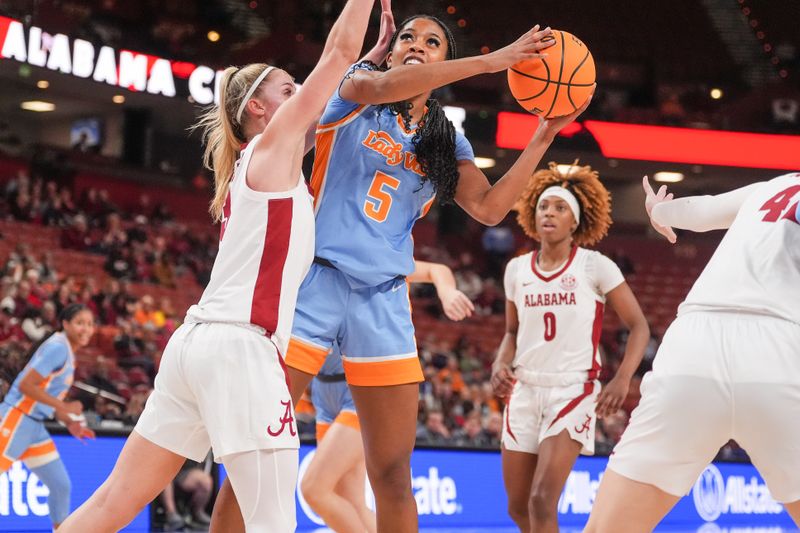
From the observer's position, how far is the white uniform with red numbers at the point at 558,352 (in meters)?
5.82

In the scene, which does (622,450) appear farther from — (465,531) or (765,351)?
(465,531)

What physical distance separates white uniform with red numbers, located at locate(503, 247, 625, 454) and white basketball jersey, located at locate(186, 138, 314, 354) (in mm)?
2691

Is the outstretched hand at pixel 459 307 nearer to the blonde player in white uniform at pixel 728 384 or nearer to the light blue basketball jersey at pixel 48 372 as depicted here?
the blonde player in white uniform at pixel 728 384

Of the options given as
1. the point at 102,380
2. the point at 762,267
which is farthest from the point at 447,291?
the point at 102,380

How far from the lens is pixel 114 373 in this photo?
1245 centimetres

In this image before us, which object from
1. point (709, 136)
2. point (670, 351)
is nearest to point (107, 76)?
point (709, 136)

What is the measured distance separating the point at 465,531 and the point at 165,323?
6199 millimetres

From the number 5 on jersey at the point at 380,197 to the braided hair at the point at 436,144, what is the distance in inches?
6.4

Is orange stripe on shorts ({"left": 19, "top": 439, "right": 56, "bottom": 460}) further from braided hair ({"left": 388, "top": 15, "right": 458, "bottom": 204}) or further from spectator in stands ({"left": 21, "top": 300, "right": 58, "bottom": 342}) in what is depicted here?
spectator in stands ({"left": 21, "top": 300, "right": 58, "bottom": 342})

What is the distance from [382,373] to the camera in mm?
4043

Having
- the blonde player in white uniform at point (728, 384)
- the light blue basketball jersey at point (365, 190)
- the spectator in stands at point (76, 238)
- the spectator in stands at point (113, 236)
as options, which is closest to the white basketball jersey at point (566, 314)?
the light blue basketball jersey at point (365, 190)

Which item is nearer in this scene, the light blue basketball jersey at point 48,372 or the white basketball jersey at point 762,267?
the white basketball jersey at point 762,267

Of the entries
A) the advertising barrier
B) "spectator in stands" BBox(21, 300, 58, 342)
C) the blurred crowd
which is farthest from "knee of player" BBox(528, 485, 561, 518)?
"spectator in stands" BBox(21, 300, 58, 342)

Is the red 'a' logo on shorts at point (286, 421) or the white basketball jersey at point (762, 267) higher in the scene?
the white basketball jersey at point (762, 267)
